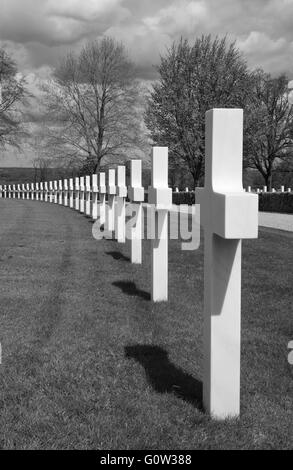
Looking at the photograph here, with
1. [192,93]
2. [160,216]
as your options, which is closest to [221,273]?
[160,216]

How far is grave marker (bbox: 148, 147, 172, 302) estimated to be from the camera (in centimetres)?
551

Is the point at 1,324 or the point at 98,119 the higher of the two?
the point at 98,119

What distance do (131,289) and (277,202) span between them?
17933 mm

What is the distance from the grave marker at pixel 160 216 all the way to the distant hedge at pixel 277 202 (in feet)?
56.6

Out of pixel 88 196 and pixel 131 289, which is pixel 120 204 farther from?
pixel 88 196

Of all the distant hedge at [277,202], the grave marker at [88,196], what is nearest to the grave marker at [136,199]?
the grave marker at [88,196]

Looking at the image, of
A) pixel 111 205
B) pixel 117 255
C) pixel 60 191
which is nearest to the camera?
pixel 117 255

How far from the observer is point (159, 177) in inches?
222

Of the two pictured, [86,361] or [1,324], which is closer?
[86,361]

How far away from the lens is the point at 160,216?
18.6 ft

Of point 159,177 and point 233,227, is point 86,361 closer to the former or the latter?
point 233,227

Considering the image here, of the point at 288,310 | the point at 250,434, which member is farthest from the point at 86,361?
the point at 288,310
